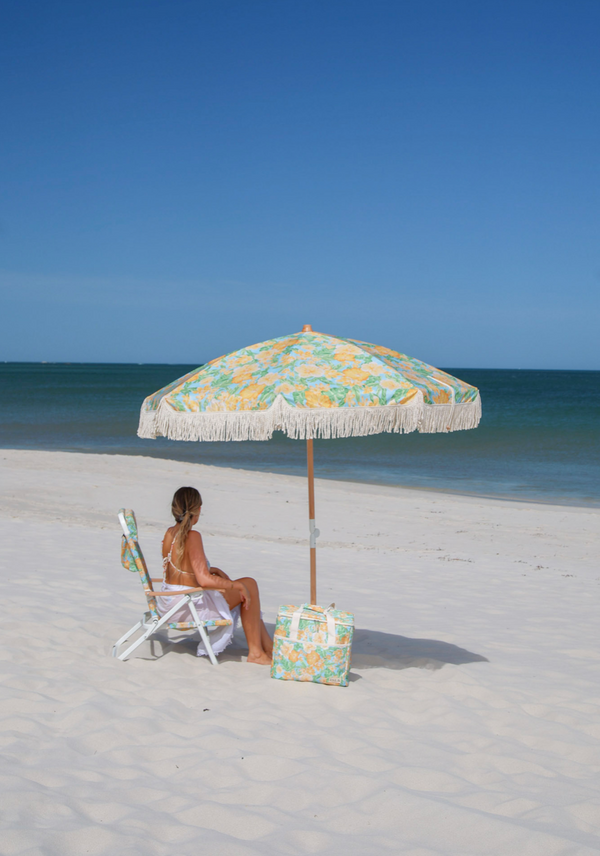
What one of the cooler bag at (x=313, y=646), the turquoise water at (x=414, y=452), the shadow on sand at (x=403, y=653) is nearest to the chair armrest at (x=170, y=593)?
the cooler bag at (x=313, y=646)

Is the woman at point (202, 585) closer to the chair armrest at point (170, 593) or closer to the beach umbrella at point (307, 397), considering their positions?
the chair armrest at point (170, 593)

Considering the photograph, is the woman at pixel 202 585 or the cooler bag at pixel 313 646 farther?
the woman at pixel 202 585

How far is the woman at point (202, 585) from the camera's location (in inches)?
168

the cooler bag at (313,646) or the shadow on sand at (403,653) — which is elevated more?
the cooler bag at (313,646)

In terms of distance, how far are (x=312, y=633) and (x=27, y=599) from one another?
2.46 meters

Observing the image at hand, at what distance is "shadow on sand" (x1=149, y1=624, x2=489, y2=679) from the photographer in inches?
180

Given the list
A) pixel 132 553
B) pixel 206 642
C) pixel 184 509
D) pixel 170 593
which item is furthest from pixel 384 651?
pixel 132 553

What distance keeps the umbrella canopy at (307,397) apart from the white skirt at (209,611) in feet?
3.52

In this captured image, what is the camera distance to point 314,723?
3.56 meters

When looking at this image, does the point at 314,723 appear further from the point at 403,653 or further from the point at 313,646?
the point at 403,653

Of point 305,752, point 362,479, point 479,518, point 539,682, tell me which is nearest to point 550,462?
point 362,479

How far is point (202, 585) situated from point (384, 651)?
145 cm

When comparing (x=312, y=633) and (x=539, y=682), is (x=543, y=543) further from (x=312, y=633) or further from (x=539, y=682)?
(x=312, y=633)

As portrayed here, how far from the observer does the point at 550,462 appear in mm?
22219
